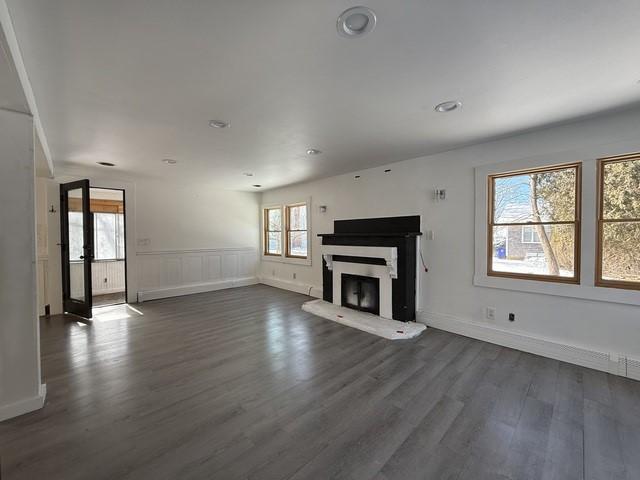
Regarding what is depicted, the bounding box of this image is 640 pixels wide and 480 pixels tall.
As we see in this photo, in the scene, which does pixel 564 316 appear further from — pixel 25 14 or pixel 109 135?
pixel 109 135

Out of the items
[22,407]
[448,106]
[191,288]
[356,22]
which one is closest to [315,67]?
[356,22]

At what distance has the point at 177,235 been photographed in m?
6.15

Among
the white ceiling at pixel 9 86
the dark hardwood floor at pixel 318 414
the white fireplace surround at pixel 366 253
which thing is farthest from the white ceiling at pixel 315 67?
the dark hardwood floor at pixel 318 414

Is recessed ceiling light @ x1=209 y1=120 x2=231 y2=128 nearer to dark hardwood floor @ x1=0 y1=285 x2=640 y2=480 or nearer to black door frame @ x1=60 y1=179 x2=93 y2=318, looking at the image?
dark hardwood floor @ x1=0 y1=285 x2=640 y2=480

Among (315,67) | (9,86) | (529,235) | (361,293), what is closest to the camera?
(9,86)

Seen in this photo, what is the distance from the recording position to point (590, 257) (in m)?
2.77

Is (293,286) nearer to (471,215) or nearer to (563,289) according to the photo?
(471,215)

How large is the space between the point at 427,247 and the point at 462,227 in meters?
0.57

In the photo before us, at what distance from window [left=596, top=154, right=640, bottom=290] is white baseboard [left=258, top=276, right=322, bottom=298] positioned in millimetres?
4260

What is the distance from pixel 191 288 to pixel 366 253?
4259mm

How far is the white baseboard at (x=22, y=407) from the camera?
200 cm

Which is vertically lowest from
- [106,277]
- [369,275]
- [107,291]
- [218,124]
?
[107,291]

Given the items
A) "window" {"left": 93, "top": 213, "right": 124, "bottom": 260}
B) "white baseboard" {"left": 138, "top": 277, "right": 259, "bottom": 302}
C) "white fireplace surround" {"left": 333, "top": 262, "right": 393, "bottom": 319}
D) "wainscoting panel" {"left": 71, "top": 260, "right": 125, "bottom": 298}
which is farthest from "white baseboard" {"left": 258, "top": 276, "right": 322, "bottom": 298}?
"window" {"left": 93, "top": 213, "right": 124, "bottom": 260}

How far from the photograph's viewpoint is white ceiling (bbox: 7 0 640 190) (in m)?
1.41
